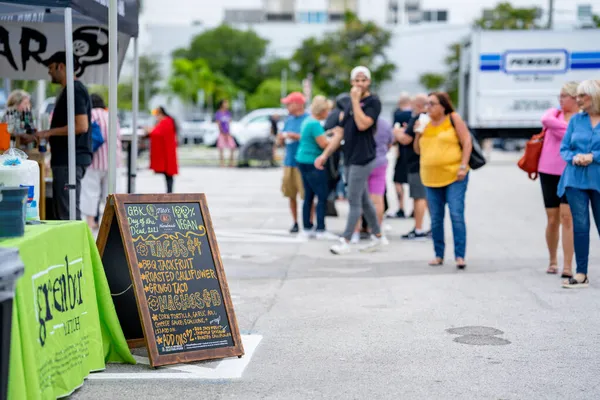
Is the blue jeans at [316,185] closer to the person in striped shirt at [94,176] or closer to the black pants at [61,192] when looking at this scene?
the person in striped shirt at [94,176]

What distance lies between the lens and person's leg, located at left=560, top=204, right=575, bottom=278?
28.2ft

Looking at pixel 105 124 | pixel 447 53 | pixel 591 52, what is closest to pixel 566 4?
pixel 447 53

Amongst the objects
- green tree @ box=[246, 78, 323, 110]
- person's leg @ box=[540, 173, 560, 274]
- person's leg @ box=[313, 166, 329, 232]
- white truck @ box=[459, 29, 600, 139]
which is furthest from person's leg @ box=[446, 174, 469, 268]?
green tree @ box=[246, 78, 323, 110]

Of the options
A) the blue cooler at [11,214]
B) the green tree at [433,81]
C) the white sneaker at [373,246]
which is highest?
the green tree at [433,81]

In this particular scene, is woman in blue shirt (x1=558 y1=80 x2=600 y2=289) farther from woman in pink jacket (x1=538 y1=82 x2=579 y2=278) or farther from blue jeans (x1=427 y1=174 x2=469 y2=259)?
blue jeans (x1=427 y1=174 x2=469 y2=259)

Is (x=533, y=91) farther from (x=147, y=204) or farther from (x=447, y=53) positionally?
(x=447, y=53)

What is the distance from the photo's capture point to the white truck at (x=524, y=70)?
2883cm

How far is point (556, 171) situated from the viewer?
8.80m

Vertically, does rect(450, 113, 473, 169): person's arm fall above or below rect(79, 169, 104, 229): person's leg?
above

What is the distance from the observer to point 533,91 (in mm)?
28922

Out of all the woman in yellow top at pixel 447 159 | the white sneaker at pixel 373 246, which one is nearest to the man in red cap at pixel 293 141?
the white sneaker at pixel 373 246

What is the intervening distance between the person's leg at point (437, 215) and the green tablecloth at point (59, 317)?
4583mm

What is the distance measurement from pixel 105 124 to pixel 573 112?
221 inches

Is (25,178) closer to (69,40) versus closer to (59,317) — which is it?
(59,317)
